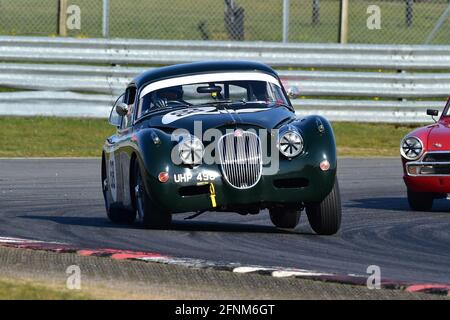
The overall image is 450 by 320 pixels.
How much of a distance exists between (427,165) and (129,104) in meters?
2.99

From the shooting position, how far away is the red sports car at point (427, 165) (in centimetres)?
1215

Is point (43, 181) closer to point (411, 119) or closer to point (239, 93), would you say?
point (239, 93)

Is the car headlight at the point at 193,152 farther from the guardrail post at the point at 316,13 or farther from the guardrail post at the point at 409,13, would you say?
the guardrail post at the point at 409,13

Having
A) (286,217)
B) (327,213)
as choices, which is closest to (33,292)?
(327,213)

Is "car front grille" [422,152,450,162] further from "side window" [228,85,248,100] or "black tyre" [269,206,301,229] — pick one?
"side window" [228,85,248,100]

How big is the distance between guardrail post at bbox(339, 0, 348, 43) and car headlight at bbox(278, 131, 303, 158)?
10.2 metres

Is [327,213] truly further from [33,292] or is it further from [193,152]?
[33,292]

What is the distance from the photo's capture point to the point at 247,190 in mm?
9742

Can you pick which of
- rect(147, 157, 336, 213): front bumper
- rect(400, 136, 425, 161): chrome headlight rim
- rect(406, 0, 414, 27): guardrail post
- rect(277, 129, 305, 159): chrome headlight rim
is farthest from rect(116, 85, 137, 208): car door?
rect(406, 0, 414, 27): guardrail post

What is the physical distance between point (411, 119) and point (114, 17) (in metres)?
5.10

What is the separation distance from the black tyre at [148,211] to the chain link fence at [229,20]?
9230 millimetres

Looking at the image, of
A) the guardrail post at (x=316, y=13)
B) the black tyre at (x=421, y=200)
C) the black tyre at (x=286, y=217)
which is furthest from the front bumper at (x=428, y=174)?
the guardrail post at (x=316, y=13)

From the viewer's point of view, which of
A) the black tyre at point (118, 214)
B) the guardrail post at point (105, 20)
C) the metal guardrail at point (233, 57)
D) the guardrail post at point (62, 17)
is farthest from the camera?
the guardrail post at point (62, 17)

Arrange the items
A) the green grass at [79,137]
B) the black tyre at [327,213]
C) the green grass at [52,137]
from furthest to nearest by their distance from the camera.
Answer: the green grass at [79,137] < the green grass at [52,137] < the black tyre at [327,213]
